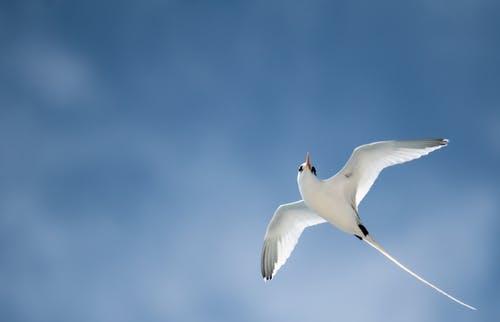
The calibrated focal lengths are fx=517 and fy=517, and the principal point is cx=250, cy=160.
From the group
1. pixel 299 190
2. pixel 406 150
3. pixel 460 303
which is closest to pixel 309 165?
pixel 299 190

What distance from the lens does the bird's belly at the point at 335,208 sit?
933 cm

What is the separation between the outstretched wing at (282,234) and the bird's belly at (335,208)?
4.73 ft

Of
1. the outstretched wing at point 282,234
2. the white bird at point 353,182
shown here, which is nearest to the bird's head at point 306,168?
the white bird at point 353,182

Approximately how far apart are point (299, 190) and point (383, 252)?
6.11 ft

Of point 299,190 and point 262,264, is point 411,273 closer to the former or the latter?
point 299,190

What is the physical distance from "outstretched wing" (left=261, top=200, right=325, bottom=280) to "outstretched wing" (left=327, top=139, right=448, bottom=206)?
1644 mm

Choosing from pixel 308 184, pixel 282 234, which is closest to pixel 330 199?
pixel 308 184

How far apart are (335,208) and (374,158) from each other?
114cm

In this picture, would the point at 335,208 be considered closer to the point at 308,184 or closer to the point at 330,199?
the point at 330,199

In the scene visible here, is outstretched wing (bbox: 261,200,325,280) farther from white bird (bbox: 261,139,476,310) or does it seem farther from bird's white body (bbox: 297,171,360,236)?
bird's white body (bbox: 297,171,360,236)

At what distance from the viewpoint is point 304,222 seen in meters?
11.1

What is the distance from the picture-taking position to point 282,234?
1110 centimetres

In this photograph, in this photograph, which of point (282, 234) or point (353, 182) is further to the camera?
point (282, 234)

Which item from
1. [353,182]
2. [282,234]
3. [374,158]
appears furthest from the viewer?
[282,234]
